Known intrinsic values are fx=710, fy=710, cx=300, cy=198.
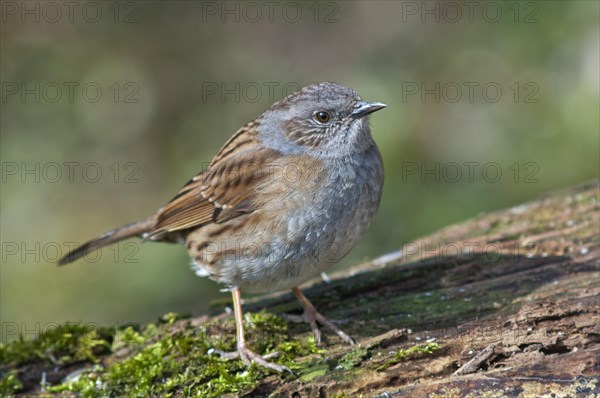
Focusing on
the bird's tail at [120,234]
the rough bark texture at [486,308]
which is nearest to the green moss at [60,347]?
the bird's tail at [120,234]

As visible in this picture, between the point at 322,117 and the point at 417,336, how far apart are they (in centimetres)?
149

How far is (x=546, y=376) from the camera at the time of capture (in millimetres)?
3496

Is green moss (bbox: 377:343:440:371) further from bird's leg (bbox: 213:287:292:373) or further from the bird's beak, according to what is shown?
the bird's beak

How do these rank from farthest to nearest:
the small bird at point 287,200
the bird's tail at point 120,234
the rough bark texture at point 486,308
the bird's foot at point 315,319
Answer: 1. the bird's tail at point 120,234
2. the bird's foot at point 315,319
3. the small bird at point 287,200
4. the rough bark texture at point 486,308

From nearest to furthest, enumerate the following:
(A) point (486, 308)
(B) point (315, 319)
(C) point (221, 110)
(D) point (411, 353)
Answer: (D) point (411, 353) < (A) point (486, 308) < (B) point (315, 319) < (C) point (221, 110)

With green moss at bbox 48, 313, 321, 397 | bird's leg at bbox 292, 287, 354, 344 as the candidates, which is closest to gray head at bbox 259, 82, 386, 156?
bird's leg at bbox 292, 287, 354, 344

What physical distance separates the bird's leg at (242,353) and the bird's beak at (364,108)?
1.34 metres

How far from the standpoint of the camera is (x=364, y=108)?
14.6 feet

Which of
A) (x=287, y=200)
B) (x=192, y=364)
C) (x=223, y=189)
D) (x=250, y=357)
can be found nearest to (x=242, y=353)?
(x=250, y=357)

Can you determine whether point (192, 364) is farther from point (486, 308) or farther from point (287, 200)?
point (486, 308)

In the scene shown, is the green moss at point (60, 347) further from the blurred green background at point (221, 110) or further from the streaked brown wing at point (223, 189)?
the blurred green background at point (221, 110)

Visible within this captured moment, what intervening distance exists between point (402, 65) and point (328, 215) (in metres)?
5.82

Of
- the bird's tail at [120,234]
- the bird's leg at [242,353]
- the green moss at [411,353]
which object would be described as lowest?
the green moss at [411,353]

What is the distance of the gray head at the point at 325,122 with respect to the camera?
4469 mm
